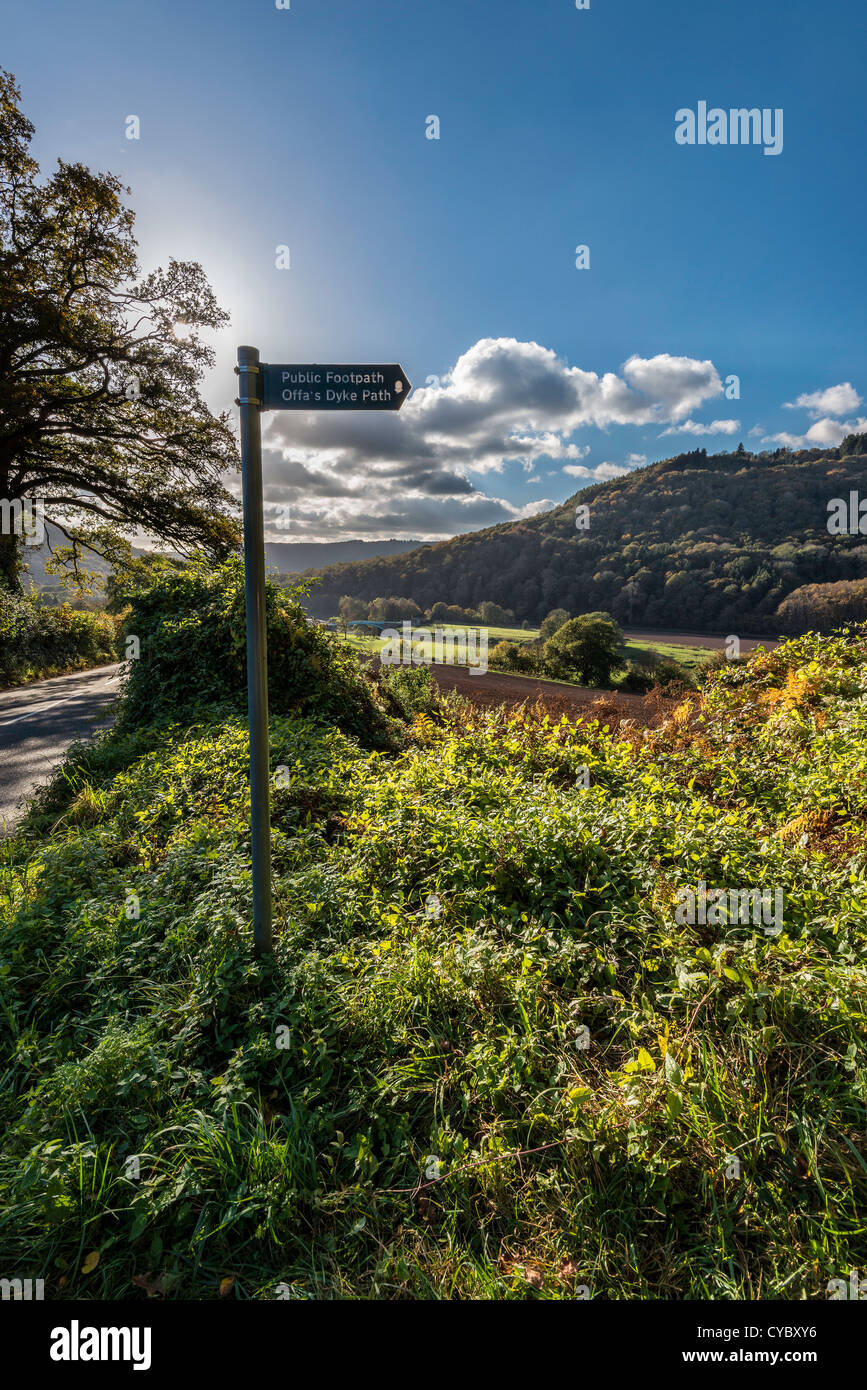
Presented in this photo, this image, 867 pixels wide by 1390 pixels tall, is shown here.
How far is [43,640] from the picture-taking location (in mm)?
17188

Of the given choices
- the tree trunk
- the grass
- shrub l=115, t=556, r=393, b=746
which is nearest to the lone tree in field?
the tree trunk

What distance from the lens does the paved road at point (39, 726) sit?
20.1ft

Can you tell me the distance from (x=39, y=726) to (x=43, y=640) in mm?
10596

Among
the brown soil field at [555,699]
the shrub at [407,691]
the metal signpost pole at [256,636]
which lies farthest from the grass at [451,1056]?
the shrub at [407,691]

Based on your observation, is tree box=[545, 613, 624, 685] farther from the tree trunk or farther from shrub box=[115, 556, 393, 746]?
the tree trunk

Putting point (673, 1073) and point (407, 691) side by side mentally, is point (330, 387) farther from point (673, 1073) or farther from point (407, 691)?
point (407, 691)

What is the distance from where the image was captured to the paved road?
6.11 m

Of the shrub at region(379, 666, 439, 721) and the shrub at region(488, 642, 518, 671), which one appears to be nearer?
the shrub at region(379, 666, 439, 721)

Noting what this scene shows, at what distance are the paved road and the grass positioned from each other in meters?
2.89

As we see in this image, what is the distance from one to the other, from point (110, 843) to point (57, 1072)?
2.10 m

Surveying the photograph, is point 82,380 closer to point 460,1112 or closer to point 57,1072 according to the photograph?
point 57,1072

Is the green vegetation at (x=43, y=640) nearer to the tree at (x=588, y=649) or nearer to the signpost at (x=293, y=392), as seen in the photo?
the tree at (x=588, y=649)

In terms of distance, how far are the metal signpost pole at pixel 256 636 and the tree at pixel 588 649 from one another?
15654 millimetres
